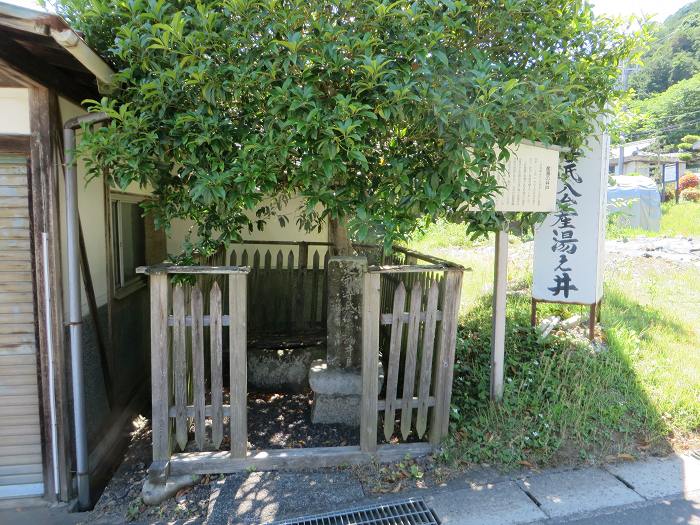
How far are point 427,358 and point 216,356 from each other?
166 centimetres

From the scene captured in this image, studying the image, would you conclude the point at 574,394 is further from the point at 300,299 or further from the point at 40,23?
the point at 40,23

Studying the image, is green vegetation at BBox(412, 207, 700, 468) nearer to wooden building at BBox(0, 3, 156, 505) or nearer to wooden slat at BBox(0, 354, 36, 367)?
wooden building at BBox(0, 3, 156, 505)

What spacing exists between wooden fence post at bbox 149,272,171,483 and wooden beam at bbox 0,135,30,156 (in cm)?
130

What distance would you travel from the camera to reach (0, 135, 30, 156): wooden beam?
3252mm

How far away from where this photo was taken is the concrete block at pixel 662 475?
322 centimetres

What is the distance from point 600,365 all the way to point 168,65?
4.54 meters

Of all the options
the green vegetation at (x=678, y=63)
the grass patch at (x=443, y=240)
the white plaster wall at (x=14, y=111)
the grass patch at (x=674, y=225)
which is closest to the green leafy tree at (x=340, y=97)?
the white plaster wall at (x=14, y=111)

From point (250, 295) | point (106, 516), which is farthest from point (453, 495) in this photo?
point (250, 295)

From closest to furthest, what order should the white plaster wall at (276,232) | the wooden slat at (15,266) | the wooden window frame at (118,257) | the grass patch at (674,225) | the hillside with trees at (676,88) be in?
1. the wooden slat at (15,266)
2. the wooden window frame at (118,257)
3. the white plaster wall at (276,232)
4. the grass patch at (674,225)
5. the hillside with trees at (676,88)

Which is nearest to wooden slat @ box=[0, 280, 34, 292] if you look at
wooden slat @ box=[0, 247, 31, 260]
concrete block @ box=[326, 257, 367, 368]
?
wooden slat @ box=[0, 247, 31, 260]

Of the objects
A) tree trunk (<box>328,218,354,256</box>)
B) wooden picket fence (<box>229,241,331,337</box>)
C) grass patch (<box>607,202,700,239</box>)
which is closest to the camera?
tree trunk (<box>328,218,354,256</box>)

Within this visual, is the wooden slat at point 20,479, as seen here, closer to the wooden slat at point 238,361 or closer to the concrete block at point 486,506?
the wooden slat at point 238,361

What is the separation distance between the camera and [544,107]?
10.2ft

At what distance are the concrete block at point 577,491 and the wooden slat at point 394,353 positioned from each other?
3.44 ft
